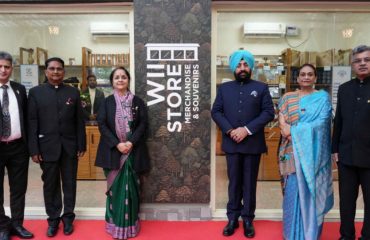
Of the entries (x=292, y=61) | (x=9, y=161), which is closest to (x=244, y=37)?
(x=292, y=61)

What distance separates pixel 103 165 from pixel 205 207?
1.09m

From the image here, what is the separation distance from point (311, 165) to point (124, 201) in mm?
1543

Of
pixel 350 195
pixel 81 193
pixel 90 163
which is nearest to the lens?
pixel 350 195

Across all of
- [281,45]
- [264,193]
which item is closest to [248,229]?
[264,193]

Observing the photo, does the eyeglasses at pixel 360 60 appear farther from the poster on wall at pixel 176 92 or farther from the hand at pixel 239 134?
the poster on wall at pixel 176 92

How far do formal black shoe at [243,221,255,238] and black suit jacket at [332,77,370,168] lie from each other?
95cm

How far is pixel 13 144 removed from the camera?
286 cm

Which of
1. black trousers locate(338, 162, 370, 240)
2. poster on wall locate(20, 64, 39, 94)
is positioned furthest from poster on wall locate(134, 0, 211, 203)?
poster on wall locate(20, 64, 39, 94)

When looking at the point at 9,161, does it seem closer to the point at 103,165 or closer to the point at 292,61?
the point at 103,165

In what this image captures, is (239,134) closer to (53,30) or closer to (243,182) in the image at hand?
(243,182)

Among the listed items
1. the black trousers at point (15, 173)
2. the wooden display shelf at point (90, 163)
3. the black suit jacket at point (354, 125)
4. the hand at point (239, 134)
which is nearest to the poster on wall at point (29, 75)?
the wooden display shelf at point (90, 163)

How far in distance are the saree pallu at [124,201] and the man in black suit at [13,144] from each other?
2.44ft

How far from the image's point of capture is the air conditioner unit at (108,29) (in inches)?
195

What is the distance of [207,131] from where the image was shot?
3309mm
